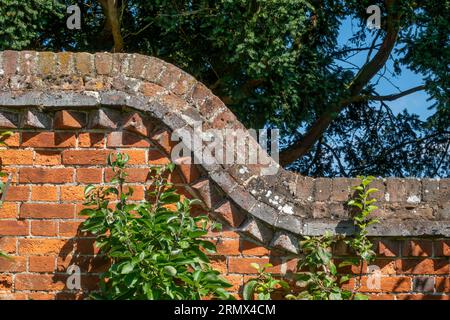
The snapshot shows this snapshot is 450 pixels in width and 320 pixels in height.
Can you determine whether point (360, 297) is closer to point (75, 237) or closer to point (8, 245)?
point (75, 237)

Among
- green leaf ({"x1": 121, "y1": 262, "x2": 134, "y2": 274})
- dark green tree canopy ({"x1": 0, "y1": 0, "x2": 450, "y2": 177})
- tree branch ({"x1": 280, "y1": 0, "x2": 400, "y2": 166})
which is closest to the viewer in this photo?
green leaf ({"x1": 121, "y1": 262, "x2": 134, "y2": 274})

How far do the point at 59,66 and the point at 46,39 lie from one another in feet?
19.2

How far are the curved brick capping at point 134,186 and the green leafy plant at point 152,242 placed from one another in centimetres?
9

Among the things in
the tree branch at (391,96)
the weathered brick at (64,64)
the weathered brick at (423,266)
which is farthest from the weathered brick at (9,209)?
the tree branch at (391,96)

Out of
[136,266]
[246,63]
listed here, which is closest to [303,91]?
[246,63]

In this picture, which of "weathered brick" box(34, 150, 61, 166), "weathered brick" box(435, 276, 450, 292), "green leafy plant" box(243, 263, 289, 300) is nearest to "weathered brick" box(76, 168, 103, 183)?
"weathered brick" box(34, 150, 61, 166)

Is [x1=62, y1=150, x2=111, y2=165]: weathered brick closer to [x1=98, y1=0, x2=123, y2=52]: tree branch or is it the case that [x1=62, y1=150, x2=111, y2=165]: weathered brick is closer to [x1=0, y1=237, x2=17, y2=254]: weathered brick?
[x1=0, y1=237, x2=17, y2=254]: weathered brick

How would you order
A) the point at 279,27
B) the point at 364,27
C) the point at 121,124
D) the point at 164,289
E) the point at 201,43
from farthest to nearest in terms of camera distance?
the point at 364,27 < the point at 201,43 < the point at 279,27 < the point at 121,124 < the point at 164,289

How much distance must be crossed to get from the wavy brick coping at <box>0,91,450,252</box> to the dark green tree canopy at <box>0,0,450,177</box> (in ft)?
13.5

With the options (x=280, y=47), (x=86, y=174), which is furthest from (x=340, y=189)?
(x=280, y=47)

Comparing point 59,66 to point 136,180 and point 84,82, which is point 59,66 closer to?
point 84,82

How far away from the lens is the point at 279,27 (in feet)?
27.0

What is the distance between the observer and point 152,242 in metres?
3.96

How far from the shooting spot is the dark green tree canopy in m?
8.25
